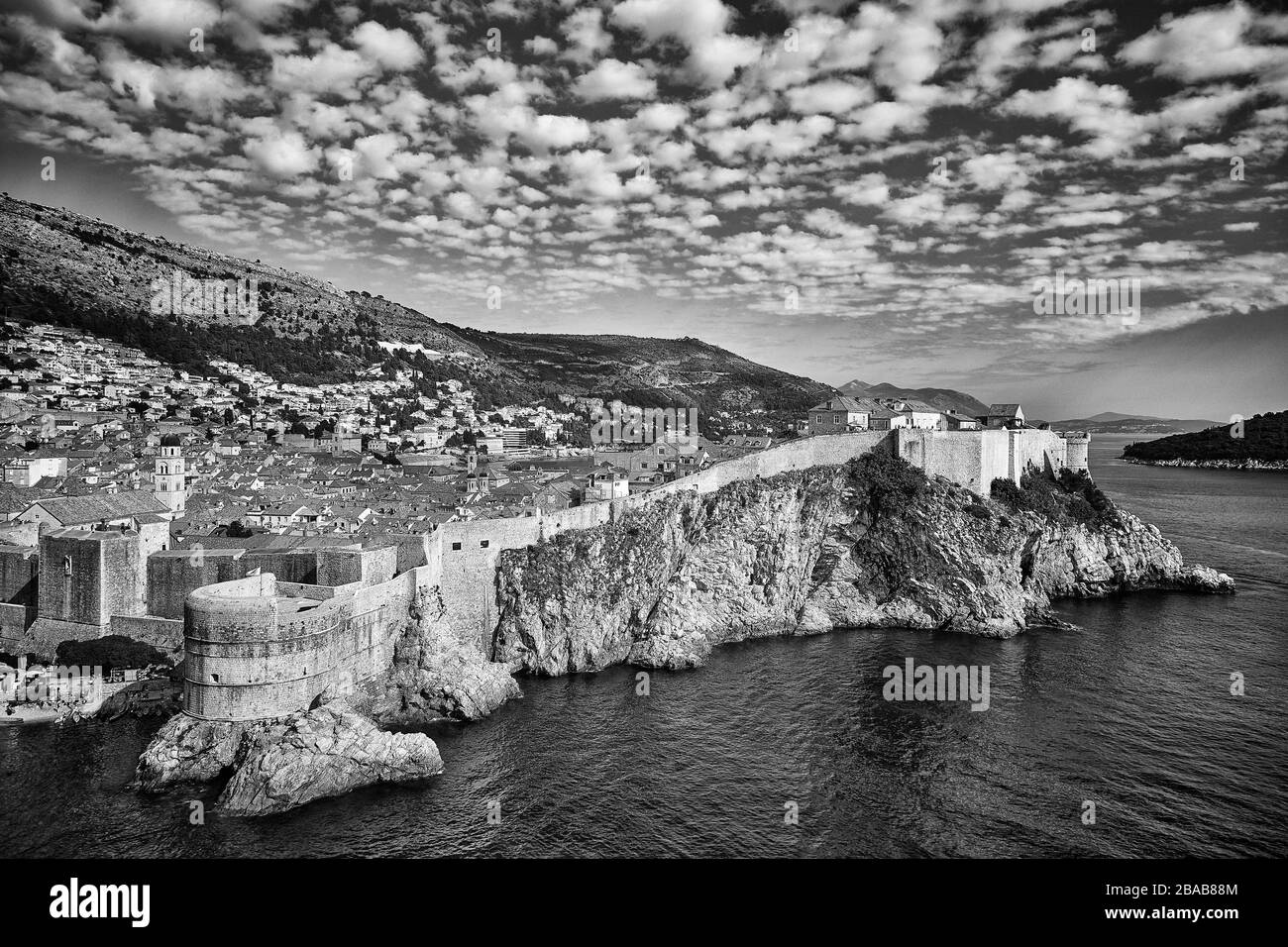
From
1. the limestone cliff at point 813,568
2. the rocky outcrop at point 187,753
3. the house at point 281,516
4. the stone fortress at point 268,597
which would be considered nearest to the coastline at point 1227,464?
the limestone cliff at point 813,568

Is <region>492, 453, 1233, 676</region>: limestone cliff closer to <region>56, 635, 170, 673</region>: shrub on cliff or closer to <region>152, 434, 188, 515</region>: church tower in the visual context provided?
<region>56, 635, 170, 673</region>: shrub on cliff

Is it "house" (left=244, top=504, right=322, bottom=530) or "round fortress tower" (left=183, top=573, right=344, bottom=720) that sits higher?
"house" (left=244, top=504, right=322, bottom=530)

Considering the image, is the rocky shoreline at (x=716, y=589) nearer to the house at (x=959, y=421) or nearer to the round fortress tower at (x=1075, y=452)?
the round fortress tower at (x=1075, y=452)

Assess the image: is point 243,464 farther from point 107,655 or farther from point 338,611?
point 338,611

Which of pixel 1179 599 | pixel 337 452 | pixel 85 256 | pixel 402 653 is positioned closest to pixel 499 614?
pixel 402 653

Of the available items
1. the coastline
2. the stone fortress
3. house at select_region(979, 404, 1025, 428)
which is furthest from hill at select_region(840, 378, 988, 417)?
the coastline

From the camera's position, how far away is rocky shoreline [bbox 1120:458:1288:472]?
105062 mm

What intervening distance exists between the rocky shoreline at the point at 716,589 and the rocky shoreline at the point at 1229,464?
87.5 meters

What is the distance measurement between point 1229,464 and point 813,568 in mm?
108012

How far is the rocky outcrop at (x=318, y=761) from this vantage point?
1772 cm

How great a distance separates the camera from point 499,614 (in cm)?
2800

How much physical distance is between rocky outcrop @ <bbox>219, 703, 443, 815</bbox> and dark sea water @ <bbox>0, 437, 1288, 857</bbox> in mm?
547
